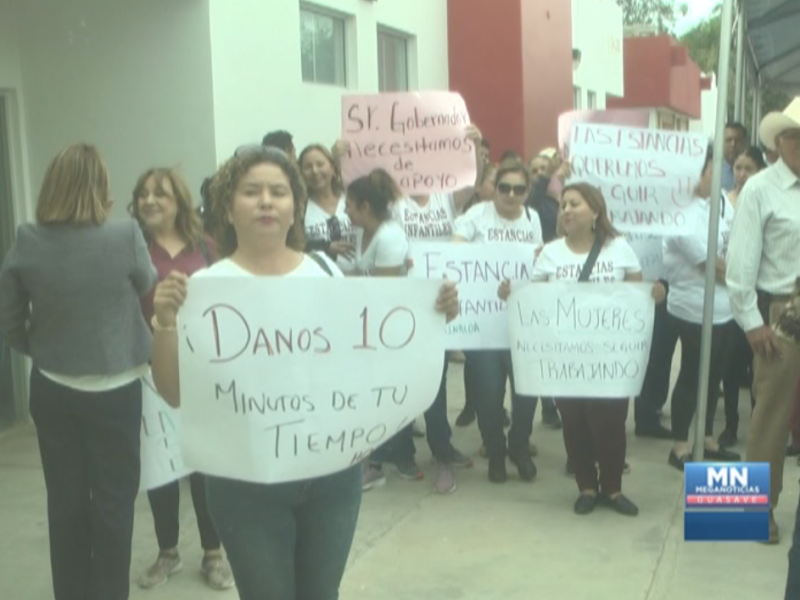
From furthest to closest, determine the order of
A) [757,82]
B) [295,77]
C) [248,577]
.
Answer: [757,82] < [295,77] < [248,577]

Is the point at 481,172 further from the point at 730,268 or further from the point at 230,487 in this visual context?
the point at 230,487

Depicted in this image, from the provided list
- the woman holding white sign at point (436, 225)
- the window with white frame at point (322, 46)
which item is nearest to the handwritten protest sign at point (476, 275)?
the woman holding white sign at point (436, 225)

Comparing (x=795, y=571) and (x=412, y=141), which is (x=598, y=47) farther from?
(x=795, y=571)

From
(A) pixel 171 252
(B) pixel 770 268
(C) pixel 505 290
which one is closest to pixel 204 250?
(A) pixel 171 252

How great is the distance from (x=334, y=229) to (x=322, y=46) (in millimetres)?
3779

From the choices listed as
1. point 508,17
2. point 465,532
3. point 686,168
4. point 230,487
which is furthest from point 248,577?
point 508,17

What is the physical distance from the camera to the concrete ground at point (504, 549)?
199 inches

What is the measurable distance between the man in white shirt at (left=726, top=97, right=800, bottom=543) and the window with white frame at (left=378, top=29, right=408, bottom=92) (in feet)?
20.1

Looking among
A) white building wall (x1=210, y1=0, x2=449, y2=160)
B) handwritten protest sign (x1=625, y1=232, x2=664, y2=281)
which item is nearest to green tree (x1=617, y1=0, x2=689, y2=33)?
white building wall (x1=210, y1=0, x2=449, y2=160)

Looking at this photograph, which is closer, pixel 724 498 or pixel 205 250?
pixel 724 498

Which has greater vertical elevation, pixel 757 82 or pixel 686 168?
pixel 757 82

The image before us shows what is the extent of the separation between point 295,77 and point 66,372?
205 inches

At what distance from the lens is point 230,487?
3.15 metres

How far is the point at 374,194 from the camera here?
6289mm
